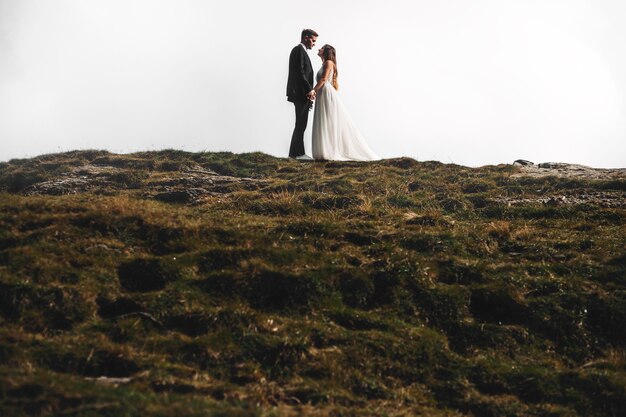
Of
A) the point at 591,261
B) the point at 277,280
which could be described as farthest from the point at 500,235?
the point at 277,280

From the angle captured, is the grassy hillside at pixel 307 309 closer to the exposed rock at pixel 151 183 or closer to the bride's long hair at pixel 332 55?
the exposed rock at pixel 151 183

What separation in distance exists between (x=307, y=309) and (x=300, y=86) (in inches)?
608

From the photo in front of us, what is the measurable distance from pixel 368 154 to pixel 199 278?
1497cm

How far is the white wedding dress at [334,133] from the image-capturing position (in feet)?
88.0

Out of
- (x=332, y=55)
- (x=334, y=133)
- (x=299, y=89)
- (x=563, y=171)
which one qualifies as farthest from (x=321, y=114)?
(x=563, y=171)

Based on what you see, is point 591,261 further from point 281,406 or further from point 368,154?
point 368,154

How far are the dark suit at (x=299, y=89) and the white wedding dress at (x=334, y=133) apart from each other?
1.54 ft

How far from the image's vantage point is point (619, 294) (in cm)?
1363

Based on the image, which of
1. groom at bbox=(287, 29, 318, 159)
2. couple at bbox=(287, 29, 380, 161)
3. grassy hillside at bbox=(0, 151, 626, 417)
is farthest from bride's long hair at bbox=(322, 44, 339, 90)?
grassy hillside at bbox=(0, 151, 626, 417)

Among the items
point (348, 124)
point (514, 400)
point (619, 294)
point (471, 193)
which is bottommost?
point (514, 400)

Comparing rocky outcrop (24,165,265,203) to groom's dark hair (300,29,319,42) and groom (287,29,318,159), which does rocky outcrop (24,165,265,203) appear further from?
groom's dark hair (300,29,319,42)

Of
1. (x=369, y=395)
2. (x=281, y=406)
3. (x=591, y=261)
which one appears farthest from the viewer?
(x=591, y=261)

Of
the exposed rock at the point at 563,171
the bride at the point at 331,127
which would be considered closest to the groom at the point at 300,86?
the bride at the point at 331,127

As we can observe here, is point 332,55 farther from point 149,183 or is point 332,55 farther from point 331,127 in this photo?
point 149,183
